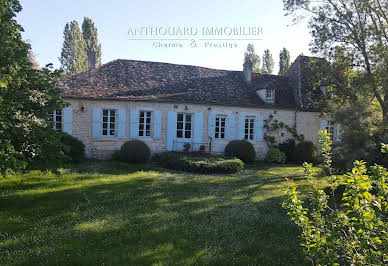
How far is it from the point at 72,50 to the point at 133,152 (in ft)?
77.4

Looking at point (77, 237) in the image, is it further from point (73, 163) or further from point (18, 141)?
point (73, 163)

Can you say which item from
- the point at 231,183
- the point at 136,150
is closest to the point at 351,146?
the point at 231,183

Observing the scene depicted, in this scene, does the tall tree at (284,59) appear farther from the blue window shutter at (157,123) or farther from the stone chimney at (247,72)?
the blue window shutter at (157,123)

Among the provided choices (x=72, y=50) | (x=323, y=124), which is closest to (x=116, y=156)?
(x=323, y=124)

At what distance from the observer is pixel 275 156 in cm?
1741

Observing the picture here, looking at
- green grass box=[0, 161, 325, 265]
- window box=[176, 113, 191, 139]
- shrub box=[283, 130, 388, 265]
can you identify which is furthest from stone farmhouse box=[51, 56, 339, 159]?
shrub box=[283, 130, 388, 265]

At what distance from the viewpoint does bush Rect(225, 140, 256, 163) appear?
16.7 m

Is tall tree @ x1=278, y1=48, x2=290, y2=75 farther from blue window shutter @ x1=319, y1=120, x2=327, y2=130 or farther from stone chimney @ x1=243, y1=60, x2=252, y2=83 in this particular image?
blue window shutter @ x1=319, y1=120, x2=327, y2=130

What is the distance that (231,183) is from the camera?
11.4m

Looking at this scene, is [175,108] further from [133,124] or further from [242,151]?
[242,151]

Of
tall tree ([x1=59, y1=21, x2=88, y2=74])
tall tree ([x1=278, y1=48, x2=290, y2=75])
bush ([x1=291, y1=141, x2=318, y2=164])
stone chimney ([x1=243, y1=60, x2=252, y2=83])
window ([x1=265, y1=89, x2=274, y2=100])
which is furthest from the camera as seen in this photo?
tall tree ([x1=278, y1=48, x2=290, y2=75])

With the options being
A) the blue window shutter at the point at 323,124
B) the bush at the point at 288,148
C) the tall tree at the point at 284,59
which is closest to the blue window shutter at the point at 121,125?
the bush at the point at 288,148

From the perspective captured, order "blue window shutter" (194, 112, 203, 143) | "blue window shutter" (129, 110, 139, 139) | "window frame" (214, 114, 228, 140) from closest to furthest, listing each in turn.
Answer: "blue window shutter" (129, 110, 139, 139) → "blue window shutter" (194, 112, 203, 143) → "window frame" (214, 114, 228, 140)

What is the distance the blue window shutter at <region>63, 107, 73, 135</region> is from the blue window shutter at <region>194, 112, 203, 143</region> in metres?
6.62
